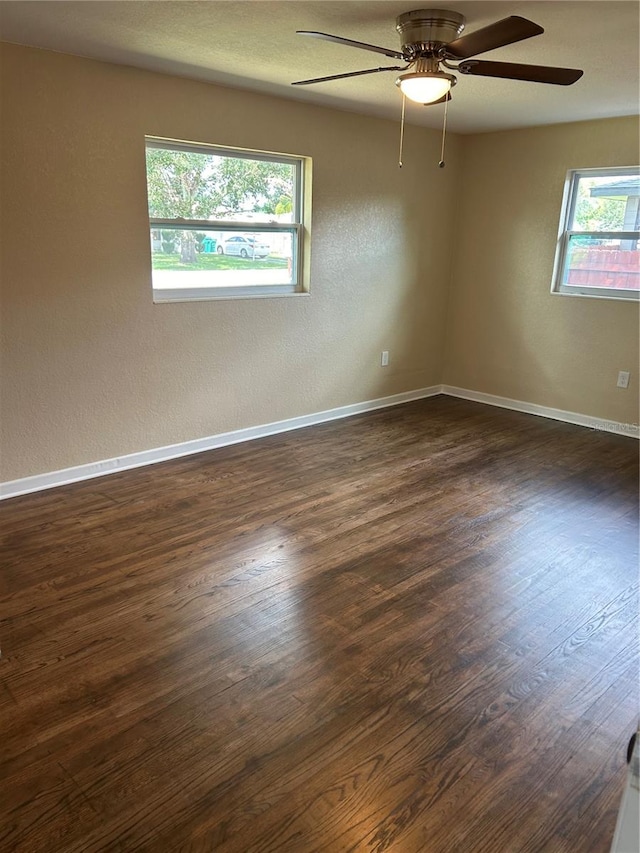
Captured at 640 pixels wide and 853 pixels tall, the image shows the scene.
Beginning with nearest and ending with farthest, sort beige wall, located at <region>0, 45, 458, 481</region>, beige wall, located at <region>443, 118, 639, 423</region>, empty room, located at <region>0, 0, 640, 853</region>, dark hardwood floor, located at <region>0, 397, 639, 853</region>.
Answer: dark hardwood floor, located at <region>0, 397, 639, 853</region>, empty room, located at <region>0, 0, 640, 853</region>, beige wall, located at <region>0, 45, 458, 481</region>, beige wall, located at <region>443, 118, 639, 423</region>

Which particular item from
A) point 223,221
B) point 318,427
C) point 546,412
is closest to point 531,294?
point 546,412

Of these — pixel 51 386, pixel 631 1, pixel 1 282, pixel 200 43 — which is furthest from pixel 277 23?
pixel 51 386

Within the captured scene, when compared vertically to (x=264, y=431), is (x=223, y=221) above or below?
above

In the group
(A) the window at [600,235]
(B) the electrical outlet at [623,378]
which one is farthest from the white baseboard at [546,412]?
(A) the window at [600,235]

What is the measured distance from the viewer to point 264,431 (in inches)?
181

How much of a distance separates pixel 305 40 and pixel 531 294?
3178 millimetres

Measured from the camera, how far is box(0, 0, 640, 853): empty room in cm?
172

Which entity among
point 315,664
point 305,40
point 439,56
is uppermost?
point 305,40

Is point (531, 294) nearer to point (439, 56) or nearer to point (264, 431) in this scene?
point (264, 431)

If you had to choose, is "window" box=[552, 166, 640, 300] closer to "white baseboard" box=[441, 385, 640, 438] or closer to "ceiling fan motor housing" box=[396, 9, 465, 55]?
"white baseboard" box=[441, 385, 640, 438]

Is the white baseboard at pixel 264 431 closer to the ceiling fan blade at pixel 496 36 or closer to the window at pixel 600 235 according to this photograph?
the window at pixel 600 235

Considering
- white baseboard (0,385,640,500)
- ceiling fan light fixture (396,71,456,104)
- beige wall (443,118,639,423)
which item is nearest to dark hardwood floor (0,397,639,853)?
white baseboard (0,385,640,500)

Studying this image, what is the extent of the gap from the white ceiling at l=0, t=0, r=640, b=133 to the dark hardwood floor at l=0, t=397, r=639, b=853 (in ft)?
7.59

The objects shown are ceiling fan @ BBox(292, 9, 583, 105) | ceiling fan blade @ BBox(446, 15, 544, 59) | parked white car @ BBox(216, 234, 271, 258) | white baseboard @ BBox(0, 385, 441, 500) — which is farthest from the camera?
parked white car @ BBox(216, 234, 271, 258)
